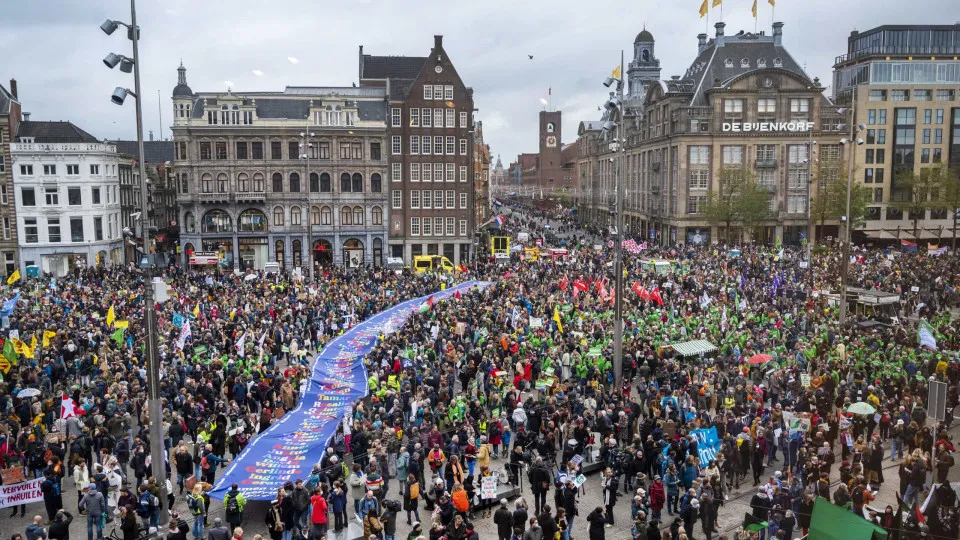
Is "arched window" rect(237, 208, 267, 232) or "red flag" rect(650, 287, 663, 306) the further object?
"arched window" rect(237, 208, 267, 232)

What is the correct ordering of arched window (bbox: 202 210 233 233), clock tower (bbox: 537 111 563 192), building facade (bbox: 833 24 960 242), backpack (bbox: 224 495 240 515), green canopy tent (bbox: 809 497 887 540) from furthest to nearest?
clock tower (bbox: 537 111 563 192)
building facade (bbox: 833 24 960 242)
arched window (bbox: 202 210 233 233)
backpack (bbox: 224 495 240 515)
green canopy tent (bbox: 809 497 887 540)

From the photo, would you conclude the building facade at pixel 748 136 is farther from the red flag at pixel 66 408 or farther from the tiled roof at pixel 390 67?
the red flag at pixel 66 408

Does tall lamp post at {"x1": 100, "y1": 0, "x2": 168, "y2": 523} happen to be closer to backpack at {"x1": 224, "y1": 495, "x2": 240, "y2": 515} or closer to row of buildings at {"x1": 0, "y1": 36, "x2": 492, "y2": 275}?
backpack at {"x1": 224, "y1": 495, "x2": 240, "y2": 515}

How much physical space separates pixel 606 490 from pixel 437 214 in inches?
2036

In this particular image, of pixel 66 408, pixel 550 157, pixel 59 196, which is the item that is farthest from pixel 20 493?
pixel 550 157

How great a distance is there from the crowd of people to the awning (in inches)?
21.2

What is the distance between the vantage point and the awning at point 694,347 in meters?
28.8

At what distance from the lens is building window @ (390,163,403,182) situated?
66.5 metres

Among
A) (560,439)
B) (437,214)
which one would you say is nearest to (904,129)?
(437,214)

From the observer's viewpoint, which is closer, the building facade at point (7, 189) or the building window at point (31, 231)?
the building facade at point (7, 189)

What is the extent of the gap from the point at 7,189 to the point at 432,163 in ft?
113

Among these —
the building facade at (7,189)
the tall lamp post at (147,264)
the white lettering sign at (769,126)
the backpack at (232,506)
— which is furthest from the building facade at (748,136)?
the backpack at (232,506)

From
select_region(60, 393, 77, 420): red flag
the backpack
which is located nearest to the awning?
the backpack

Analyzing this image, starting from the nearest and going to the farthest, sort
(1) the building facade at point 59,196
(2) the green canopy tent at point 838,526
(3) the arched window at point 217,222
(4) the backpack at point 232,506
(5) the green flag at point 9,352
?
(2) the green canopy tent at point 838,526, (4) the backpack at point 232,506, (5) the green flag at point 9,352, (1) the building facade at point 59,196, (3) the arched window at point 217,222
